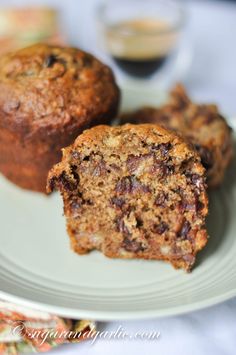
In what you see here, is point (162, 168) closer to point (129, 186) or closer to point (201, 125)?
point (129, 186)

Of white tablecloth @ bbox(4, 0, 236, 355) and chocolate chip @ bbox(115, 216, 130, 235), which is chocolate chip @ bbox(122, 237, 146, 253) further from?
white tablecloth @ bbox(4, 0, 236, 355)

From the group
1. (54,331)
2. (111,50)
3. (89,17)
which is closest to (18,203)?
(54,331)

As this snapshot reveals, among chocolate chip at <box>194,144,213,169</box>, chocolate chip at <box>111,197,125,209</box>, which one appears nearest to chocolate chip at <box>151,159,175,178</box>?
chocolate chip at <box>111,197,125,209</box>

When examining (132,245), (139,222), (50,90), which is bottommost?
(132,245)

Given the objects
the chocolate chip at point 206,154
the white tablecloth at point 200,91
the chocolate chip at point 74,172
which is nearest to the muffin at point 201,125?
the chocolate chip at point 206,154

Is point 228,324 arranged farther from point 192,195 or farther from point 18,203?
point 18,203

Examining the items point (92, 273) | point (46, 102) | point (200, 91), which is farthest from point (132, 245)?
point (200, 91)
